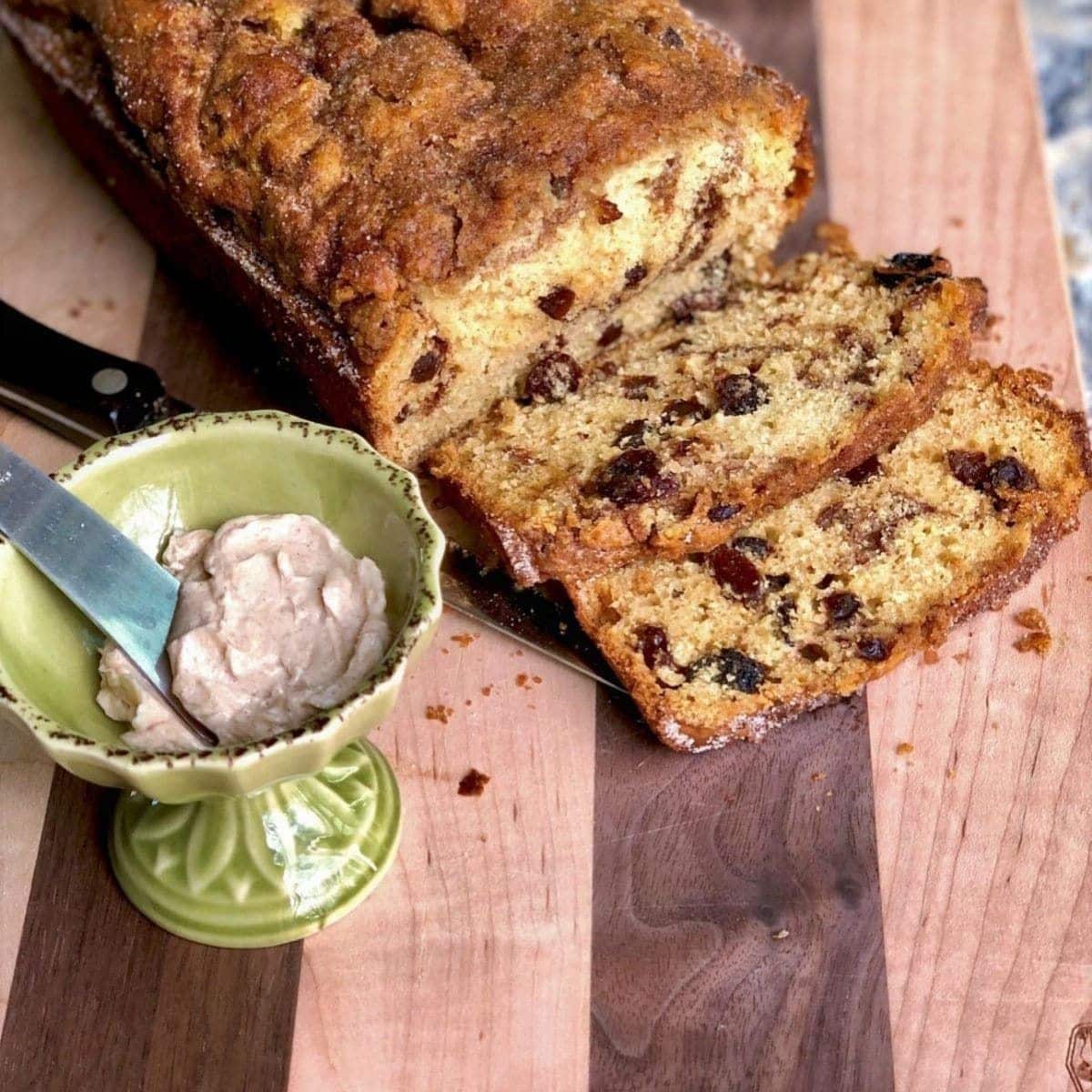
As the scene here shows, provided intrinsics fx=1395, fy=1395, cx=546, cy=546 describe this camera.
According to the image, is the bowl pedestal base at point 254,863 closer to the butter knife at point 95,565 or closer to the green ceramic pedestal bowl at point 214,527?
the green ceramic pedestal bowl at point 214,527

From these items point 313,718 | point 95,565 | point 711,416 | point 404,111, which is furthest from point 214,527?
point 711,416

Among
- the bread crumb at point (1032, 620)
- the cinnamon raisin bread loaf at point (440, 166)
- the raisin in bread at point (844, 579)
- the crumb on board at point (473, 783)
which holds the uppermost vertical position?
the cinnamon raisin bread loaf at point (440, 166)

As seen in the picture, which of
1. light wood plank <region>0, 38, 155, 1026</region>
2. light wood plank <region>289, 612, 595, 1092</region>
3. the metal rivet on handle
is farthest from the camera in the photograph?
light wood plank <region>0, 38, 155, 1026</region>

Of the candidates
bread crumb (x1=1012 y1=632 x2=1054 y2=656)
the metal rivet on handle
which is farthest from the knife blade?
bread crumb (x1=1012 y1=632 x2=1054 y2=656)

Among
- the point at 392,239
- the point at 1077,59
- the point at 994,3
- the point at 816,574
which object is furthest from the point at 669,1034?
the point at 1077,59

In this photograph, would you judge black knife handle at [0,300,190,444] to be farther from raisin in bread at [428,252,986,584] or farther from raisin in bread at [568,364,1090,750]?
raisin in bread at [568,364,1090,750]

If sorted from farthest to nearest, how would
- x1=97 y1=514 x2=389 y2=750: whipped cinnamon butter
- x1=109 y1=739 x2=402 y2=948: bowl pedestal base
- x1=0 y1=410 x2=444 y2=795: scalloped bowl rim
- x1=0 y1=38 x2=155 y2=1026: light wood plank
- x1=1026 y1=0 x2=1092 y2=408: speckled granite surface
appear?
1. x1=1026 y1=0 x2=1092 y2=408: speckled granite surface
2. x1=0 y1=38 x2=155 y2=1026: light wood plank
3. x1=109 y1=739 x2=402 y2=948: bowl pedestal base
4. x1=97 y1=514 x2=389 y2=750: whipped cinnamon butter
5. x1=0 y1=410 x2=444 y2=795: scalloped bowl rim

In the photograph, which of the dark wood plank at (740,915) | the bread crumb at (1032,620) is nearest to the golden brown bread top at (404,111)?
the dark wood plank at (740,915)

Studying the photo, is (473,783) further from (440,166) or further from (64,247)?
(64,247)
